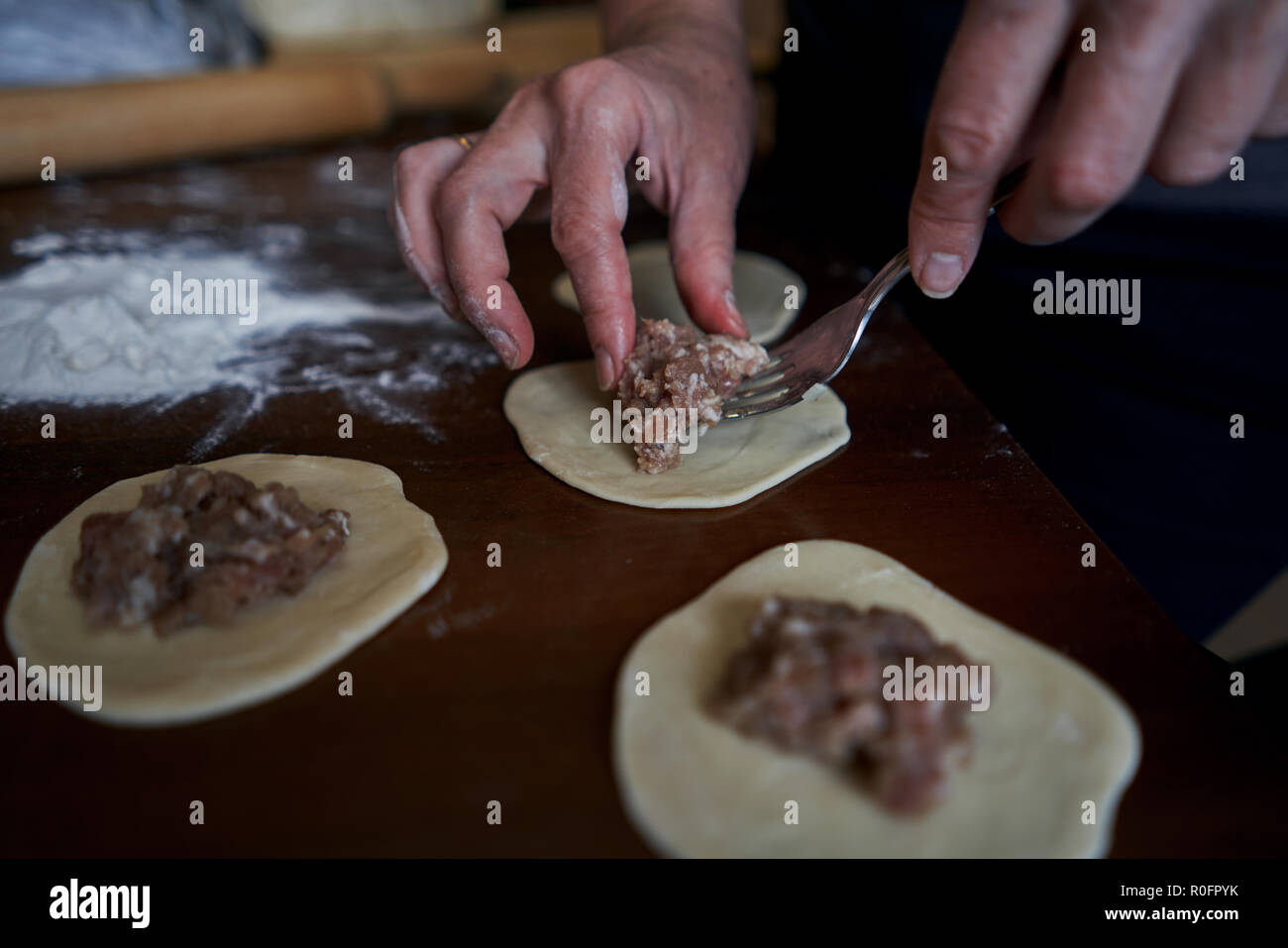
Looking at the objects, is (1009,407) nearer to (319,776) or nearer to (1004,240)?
(1004,240)

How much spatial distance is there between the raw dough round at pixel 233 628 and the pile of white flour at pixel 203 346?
412 mm

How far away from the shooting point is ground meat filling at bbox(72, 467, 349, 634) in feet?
4.66

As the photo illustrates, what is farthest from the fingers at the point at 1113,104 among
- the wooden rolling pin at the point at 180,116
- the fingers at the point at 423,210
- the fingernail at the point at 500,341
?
the wooden rolling pin at the point at 180,116

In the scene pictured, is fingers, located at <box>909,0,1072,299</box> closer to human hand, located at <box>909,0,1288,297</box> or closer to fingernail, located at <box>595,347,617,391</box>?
human hand, located at <box>909,0,1288,297</box>

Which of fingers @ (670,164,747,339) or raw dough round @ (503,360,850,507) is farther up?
fingers @ (670,164,747,339)

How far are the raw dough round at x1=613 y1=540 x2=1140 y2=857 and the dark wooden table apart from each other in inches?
2.1

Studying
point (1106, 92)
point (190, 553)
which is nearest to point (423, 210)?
point (190, 553)

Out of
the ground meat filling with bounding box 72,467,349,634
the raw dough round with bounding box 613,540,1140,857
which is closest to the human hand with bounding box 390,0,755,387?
the ground meat filling with bounding box 72,467,349,634

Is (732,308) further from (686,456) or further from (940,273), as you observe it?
(940,273)

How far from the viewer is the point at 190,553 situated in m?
1.45

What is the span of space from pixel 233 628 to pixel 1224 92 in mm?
1743

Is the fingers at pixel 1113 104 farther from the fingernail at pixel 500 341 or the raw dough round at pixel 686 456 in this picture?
the fingernail at pixel 500 341

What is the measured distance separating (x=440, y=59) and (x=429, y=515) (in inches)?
139

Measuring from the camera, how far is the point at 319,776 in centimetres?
124
